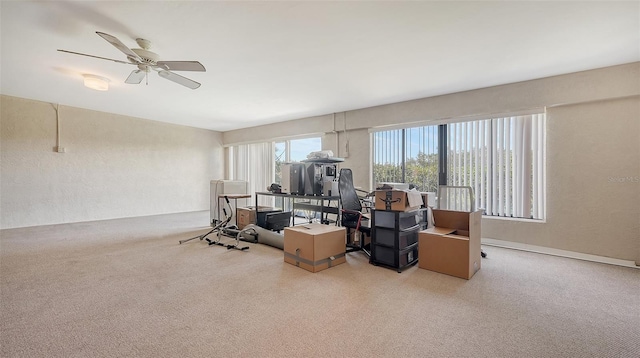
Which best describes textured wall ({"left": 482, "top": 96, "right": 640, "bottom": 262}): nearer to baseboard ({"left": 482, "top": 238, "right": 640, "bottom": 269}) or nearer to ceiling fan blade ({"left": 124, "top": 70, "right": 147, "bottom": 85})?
baseboard ({"left": 482, "top": 238, "right": 640, "bottom": 269})

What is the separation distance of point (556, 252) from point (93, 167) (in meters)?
8.56

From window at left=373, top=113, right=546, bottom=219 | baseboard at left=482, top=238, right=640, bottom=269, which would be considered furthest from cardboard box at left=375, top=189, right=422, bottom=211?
baseboard at left=482, top=238, right=640, bottom=269

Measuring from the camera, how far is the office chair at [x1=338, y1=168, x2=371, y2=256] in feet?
11.4

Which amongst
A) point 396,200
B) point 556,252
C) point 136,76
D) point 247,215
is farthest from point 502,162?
point 136,76

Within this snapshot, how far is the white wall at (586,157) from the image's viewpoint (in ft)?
10.2

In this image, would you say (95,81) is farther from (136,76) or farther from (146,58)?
(146,58)

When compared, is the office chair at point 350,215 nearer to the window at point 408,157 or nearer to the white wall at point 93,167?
the window at point 408,157

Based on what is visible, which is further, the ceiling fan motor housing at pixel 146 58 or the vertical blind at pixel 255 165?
the vertical blind at pixel 255 165

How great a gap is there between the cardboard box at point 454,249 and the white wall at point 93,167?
6.58m

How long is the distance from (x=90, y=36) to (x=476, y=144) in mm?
5109

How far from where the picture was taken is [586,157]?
334 cm

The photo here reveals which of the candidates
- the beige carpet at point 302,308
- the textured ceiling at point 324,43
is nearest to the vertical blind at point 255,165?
the textured ceiling at point 324,43

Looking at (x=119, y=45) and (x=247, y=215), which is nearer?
(x=119, y=45)

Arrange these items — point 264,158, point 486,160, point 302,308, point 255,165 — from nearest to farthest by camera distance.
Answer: point 302,308
point 486,160
point 264,158
point 255,165
